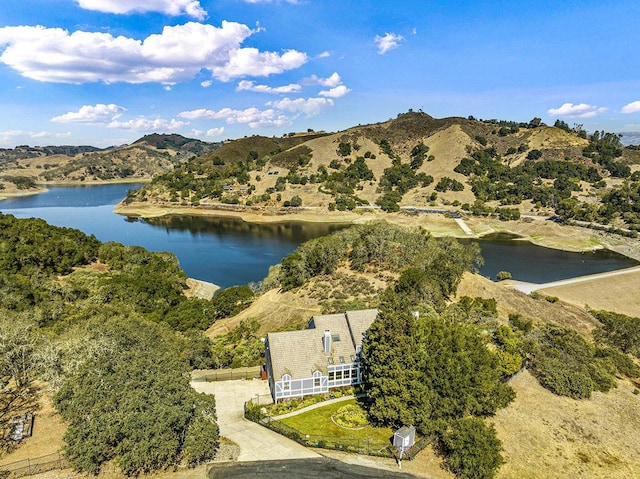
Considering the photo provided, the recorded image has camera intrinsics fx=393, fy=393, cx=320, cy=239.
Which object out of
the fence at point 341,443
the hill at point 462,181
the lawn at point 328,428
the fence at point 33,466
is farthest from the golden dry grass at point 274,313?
the hill at point 462,181

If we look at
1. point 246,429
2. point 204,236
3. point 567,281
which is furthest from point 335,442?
point 204,236

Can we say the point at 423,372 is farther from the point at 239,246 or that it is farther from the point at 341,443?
the point at 239,246

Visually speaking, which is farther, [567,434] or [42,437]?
[567,434]

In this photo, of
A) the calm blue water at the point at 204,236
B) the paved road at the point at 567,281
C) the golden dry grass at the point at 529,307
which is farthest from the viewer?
the calm blue water at the point at 204,236

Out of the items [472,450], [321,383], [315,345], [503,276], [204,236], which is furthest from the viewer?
[204,236]

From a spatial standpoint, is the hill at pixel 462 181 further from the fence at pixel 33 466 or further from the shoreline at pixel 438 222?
the fence at pixel 33 466
